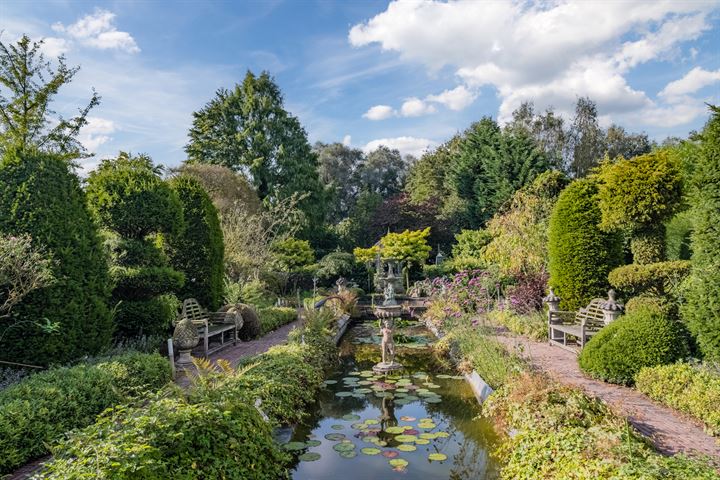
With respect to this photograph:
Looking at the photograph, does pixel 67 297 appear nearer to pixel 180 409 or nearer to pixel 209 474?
pixel 180 409

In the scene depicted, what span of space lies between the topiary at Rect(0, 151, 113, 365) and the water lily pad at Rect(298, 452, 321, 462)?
3.79m

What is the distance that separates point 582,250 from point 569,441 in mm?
7179

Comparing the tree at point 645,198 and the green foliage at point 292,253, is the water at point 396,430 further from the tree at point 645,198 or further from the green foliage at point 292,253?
the green foliage at point 292,253

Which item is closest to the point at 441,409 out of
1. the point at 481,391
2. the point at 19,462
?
the point at 481,391

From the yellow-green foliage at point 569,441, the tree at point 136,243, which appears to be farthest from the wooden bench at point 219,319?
the yellow-green foliage at point 569,441

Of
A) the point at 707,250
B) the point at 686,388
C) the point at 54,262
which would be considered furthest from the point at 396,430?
the point at 54,262

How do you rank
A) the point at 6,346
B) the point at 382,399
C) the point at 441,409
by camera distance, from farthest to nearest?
the point at 382,399
the point at 441,409
the point at 6,346

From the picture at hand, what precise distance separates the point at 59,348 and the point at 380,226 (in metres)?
20.5

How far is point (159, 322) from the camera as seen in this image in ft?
28.6

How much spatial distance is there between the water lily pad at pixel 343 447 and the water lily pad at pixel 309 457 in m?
0.21

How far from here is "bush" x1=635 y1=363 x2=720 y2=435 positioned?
4941 millimetres

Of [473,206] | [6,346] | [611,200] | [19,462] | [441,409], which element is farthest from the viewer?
[473,206]

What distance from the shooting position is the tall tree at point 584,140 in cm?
2909

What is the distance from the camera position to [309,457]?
16.0 feet
